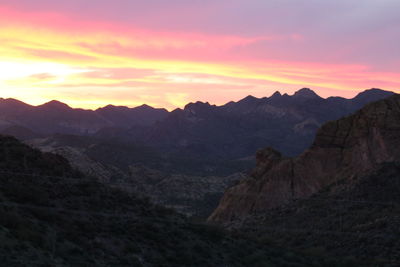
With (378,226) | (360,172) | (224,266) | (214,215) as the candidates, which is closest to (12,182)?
(224,266)

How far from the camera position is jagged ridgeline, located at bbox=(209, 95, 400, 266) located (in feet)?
176

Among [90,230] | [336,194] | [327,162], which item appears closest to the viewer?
[90,230]

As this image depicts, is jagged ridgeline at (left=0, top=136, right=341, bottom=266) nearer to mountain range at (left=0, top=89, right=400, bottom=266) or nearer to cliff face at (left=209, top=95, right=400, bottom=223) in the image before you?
mountain range at (left=0, top=89, right=400, bottom=266)

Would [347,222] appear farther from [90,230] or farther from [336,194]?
[90,230]

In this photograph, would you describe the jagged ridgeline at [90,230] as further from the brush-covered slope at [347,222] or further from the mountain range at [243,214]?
the brush-covered slope at [347,222]

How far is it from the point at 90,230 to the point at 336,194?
136ft

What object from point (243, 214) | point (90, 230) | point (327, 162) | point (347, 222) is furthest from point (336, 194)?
point (90, 230)

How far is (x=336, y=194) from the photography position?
233ft

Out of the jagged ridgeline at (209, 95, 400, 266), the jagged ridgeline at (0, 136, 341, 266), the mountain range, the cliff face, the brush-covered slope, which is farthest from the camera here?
the cliff face

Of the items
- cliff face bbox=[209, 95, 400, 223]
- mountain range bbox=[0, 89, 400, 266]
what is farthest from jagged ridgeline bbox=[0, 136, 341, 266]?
cliff face bbox=[209, 95, 400, 223]

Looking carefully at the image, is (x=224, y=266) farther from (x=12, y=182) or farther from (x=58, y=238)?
(x=12, y=182)

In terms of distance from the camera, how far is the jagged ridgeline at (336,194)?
176 ft

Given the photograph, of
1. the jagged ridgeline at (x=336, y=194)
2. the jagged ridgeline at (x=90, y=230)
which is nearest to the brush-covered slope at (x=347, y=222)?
the jagged ridgeline at (x=336, y=194)

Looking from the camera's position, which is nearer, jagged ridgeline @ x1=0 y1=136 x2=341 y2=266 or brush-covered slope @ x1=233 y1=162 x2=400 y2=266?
jagged ridgeline @ x1=0 y1=136 x2=341 y2=266
